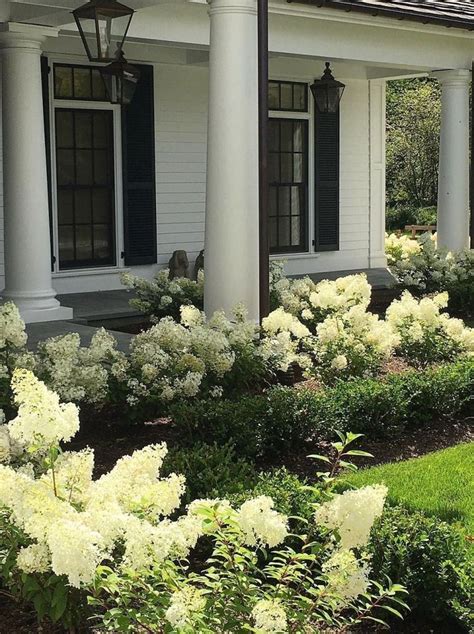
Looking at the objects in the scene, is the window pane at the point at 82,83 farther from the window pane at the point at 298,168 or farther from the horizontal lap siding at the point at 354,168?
the horizontal lap siding at the point at 354,168

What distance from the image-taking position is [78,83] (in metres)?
13.1

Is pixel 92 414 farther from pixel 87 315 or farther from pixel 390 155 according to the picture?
pixel 390 155

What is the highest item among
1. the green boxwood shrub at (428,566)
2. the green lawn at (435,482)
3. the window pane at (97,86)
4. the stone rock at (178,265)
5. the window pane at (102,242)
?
the window pane at (97,86)

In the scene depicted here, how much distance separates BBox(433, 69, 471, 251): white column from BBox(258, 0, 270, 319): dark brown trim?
603 centimetres

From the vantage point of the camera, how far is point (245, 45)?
8.70 m

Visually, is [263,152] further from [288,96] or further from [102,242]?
[288,96]

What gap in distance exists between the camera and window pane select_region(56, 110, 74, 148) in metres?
12.9

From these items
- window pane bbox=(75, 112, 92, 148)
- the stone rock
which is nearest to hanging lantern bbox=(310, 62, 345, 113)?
the stone rock

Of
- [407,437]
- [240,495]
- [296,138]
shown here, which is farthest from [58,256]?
[240,495]

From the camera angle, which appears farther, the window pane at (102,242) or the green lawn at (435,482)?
the window pane at (102,242)

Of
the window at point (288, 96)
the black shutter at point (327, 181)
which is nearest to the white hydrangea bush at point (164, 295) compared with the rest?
the window at point (288, 96)

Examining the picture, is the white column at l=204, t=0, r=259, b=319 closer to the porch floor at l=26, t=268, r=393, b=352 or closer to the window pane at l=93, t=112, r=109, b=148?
the porch floor at l=26, t=268, r=393, b=352

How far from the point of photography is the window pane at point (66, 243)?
13.2 meters

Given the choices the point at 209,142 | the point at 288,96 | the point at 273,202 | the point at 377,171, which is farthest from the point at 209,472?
the point at 377,171
